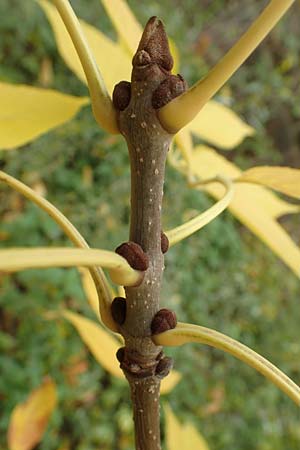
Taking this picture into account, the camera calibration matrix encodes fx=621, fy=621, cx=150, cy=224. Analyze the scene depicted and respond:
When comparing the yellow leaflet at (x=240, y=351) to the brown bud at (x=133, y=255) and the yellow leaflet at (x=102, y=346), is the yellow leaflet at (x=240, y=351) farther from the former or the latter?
the yellow leaflet at (x=102, y=346)

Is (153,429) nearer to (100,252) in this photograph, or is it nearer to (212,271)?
(100,252)

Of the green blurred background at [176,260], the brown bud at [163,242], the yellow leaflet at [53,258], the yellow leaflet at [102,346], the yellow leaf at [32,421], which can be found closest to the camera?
the yellow leaflet at [53,258]

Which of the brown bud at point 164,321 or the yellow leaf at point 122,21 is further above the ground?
the yellow leaf at point 122,21

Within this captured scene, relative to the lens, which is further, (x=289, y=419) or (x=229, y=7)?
(x=229, y=7)

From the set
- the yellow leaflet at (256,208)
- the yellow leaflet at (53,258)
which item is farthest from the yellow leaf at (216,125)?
the yellow leaflet at (53,258)

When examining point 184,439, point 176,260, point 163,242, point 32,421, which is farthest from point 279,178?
point 176,260

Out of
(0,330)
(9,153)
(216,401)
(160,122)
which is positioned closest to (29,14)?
(9,153)
